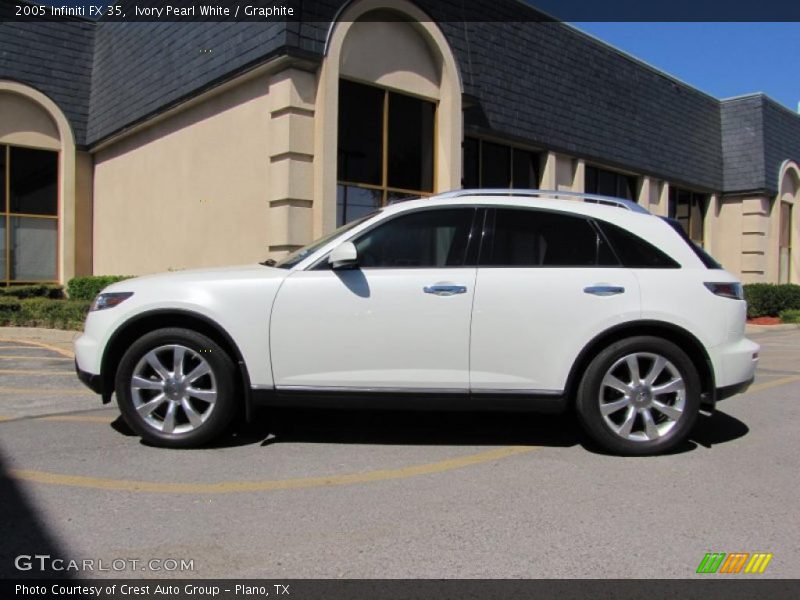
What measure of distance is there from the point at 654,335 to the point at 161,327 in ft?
11.6

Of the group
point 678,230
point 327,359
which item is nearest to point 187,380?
point 327,359

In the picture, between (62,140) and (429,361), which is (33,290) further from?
(429,361)

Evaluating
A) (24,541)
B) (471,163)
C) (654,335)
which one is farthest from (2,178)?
(654,335)

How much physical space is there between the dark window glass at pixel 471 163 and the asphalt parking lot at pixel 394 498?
8.33 metres

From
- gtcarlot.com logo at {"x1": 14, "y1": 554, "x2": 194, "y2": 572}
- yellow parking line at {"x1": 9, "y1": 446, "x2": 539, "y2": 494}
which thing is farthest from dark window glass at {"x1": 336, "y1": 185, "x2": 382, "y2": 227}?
gtcarlot.com logo at {"x1": 14, "y1": 554, "x2": 194, "y2": 572}

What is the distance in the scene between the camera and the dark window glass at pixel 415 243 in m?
4.67

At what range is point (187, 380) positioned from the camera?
456 cm

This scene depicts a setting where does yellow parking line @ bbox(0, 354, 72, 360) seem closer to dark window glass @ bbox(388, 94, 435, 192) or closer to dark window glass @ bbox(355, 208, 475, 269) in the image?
dark window glass @ bbox(388, 94, 435, 192)

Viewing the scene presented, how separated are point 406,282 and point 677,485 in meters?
2.16

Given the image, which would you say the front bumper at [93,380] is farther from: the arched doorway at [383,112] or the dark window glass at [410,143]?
the dark window glass at [410,143]

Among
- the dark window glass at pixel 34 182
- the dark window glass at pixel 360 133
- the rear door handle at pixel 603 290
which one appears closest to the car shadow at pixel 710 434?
the rear door handle at pixel 603 290

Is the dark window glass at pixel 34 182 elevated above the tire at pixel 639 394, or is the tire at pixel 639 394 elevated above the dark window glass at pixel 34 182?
the dark window glass at pixel 34 182

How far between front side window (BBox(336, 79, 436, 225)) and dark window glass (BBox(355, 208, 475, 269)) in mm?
5786

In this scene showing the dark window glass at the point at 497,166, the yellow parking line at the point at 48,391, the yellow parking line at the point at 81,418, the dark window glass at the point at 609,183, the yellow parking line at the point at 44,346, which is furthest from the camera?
the dark window glass at the point at 609,183
